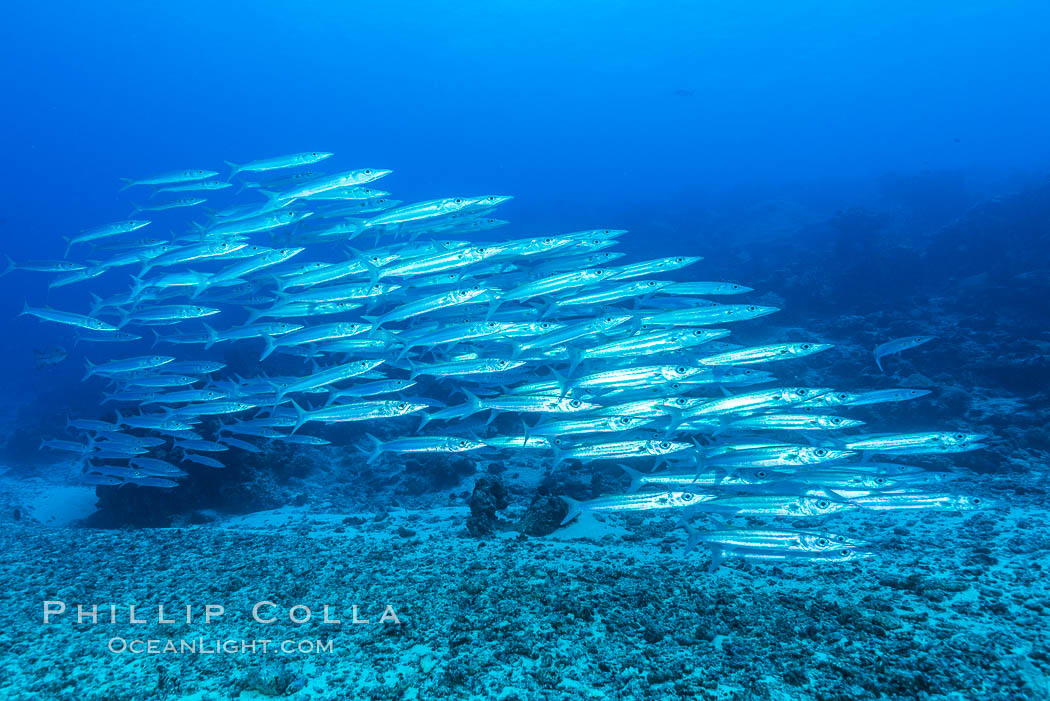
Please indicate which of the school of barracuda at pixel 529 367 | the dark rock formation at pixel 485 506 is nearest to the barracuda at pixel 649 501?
the school of barracuda at pixel 529 367

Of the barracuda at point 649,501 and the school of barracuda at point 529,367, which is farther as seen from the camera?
the school of barracuda at point 529,367

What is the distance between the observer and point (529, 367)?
9.24 meters

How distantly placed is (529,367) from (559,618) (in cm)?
564

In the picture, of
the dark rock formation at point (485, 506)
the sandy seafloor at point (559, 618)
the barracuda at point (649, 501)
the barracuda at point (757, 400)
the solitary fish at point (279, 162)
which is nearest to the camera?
the sandy seafloor at point (559, 618)

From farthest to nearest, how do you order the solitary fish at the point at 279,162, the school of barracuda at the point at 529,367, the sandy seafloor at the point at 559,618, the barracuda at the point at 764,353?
the solitary fish at the point at 279,162 < the barracuda at the point at 764,353 < the school of barracuda at the point at 529,367 < the sandy seafloor at the point at 559,618

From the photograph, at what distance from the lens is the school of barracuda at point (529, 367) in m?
5.61

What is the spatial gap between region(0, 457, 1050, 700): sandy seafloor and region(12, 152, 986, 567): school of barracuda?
1.76 ft

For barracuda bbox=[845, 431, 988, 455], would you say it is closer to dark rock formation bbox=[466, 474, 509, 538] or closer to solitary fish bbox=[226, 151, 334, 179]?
dark rock formation bbox=[466, 474, 509, 538]

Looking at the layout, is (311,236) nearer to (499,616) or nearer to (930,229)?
(499,616)

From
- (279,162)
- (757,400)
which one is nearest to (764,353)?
(757,400)

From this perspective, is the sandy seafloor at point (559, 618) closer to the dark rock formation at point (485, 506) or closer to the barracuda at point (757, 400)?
the dark rock formation at point (485, 506)

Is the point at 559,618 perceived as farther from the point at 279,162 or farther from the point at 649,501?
the point at 279,162

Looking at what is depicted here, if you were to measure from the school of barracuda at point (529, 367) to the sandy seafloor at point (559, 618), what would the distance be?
21.1 inches

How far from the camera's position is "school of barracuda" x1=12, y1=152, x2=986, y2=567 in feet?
18.4
